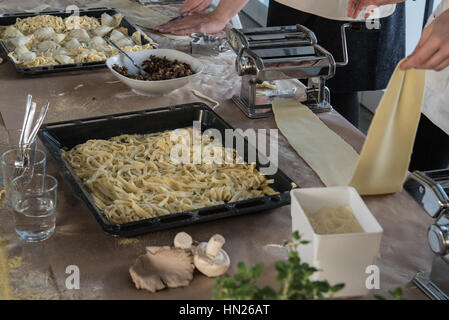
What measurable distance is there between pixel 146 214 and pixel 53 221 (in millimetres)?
198

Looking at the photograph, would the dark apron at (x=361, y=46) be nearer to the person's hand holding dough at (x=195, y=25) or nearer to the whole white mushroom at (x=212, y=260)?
the person's hand holding dough at (x=195, y=25)

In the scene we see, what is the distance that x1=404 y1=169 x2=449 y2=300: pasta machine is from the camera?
108 cm

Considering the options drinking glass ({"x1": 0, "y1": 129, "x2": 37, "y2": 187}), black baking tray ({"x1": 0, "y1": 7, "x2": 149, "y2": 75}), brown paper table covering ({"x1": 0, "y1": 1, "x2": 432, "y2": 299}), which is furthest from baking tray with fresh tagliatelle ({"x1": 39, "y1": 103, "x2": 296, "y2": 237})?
black baking tray ({"x1": 0, "y1": 7, "x2": 149, "y2": 75})

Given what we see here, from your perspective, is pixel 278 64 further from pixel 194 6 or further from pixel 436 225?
pixel 194 6

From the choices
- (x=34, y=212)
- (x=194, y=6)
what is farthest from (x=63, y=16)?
(x=34, y=212)

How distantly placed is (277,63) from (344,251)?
2.95 feet

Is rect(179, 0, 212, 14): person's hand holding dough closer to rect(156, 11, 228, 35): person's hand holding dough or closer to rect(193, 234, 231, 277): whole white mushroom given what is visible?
rect(156, 11, 228, 35): person's hand holding dough

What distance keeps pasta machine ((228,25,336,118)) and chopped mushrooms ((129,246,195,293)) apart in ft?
2.65

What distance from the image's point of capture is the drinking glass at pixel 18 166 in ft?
4.26

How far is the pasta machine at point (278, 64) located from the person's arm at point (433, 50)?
49 cm

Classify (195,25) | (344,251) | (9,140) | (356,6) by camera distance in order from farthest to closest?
1. (195,25)
2. (356,6)
3. (9,140)
4. (344,251)

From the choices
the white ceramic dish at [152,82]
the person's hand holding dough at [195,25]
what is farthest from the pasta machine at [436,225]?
the person's hand holding dough at [195,25]

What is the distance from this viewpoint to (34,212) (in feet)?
4.04

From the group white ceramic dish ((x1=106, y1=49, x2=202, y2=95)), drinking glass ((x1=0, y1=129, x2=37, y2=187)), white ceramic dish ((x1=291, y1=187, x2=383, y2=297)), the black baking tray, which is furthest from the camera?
the black baking tray
